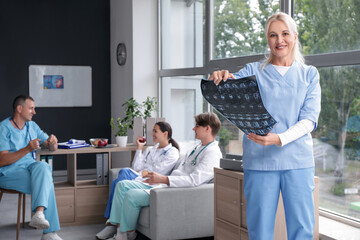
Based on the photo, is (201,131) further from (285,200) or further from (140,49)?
(140,49)

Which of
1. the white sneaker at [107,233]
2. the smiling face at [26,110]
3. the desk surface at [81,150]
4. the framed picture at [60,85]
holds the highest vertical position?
the framed picture at [60,85]

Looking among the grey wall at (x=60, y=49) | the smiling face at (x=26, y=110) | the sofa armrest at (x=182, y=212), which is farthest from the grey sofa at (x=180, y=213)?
the grey wall at (x=60, y=49)

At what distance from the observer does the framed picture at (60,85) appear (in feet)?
21.7

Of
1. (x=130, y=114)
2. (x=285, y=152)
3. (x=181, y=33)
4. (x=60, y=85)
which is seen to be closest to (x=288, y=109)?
(x=285, y=152)

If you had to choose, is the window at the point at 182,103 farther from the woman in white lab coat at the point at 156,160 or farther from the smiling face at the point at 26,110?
the smiling face at the point at 26,110

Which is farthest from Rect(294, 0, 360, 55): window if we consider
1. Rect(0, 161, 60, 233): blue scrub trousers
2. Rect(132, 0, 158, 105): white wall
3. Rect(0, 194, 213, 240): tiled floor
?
Rect(132, 0, 158, 105): white wall

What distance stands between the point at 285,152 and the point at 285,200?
0.67 feet

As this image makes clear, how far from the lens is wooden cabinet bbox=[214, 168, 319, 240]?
317 cm

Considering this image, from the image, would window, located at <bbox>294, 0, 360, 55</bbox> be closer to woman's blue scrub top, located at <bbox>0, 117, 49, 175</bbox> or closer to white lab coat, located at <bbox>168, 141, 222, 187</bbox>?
white lab coat, located at <bbox>168, 141, 222, 187</bbox>

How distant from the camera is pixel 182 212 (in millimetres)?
3672

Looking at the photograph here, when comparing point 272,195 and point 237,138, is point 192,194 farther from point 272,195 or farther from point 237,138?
point 272,195

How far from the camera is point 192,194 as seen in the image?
3.67 m

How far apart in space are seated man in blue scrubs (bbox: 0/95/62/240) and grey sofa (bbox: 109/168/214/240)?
0.80 metres

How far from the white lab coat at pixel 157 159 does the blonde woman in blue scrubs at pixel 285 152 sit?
2.13m
